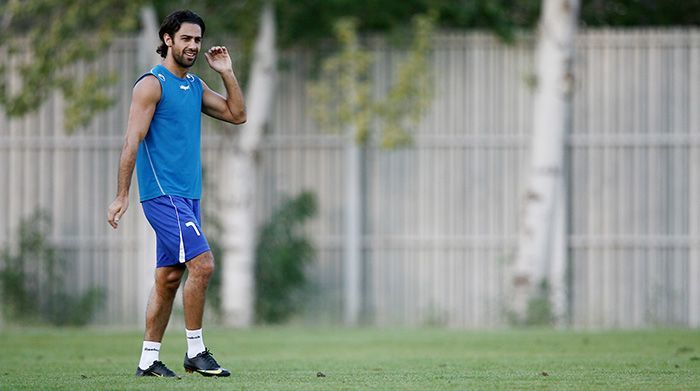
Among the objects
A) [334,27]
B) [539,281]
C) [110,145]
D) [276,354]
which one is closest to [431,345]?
[276,354]

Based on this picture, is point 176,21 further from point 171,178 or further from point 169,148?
point 171,178

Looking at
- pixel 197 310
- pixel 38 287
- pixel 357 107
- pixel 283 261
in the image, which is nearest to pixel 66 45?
pixel 38 287

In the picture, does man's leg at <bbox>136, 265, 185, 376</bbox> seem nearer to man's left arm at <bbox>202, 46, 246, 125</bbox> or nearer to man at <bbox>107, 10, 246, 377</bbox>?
man at <bbox>107, 10, 246, 377</bbox>

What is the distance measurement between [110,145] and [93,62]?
3.66 feet

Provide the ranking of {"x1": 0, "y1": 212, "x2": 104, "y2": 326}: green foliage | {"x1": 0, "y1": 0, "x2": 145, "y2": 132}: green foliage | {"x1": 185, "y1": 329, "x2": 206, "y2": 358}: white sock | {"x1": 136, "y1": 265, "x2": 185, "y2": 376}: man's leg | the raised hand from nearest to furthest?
1. {"x1": 185, "y1": 329, "x2": 206, "y2": 358}: white sock
2. {"x1": 136, "y1": 265, "x2": 185, "y2": 376}: man's leg
3. the raised hand
4. {"x1": 0, "y1": 0, "x2": 145, "y2": 132}: green foliage
5. {"x1": 0, "y1": 212, "x2": 104, "y2": 326}: green foliage

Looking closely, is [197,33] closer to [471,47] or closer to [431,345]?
[431,345]

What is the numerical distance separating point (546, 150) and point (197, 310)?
1042 centimetres

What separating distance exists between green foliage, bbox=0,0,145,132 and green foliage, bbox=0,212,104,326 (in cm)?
173

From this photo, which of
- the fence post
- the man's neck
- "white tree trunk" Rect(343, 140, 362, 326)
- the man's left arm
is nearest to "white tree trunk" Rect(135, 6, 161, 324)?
the fence post

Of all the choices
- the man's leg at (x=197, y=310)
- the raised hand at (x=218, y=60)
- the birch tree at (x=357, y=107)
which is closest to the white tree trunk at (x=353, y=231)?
the birch tree at (x=357, y=107)

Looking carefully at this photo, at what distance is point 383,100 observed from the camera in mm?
19922

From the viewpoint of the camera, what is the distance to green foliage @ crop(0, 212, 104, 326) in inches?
795

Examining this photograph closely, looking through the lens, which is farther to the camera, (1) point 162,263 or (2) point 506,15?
(2) point 506,15

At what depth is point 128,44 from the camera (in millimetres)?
20391
